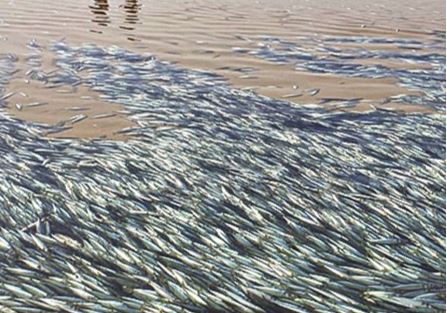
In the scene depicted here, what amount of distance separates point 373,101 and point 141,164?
12.7ft

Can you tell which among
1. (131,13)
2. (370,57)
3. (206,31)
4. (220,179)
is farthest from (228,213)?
(131,13)

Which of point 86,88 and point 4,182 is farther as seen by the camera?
point 86,88

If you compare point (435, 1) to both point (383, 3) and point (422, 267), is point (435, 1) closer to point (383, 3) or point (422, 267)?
point (383, 3)

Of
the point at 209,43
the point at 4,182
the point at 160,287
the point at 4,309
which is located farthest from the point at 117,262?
the point at 209,43

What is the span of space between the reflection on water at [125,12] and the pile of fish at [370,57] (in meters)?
3.54

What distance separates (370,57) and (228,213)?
702cm

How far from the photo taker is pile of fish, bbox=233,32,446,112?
8844 mm

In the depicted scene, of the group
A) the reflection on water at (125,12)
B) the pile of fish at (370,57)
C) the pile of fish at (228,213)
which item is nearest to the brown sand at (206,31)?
the reflection on water at (125,12)

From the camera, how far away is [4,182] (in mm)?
5074

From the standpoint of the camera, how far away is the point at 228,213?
460 cm

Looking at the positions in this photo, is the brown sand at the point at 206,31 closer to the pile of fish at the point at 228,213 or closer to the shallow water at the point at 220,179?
the shallow water at the point at 220,179

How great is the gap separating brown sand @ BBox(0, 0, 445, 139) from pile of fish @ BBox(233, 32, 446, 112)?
27 centimetres

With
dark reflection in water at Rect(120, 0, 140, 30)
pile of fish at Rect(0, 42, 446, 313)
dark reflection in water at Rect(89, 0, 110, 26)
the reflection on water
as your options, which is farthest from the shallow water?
dark reflection in water at Rect(89, 0, 110, 26)

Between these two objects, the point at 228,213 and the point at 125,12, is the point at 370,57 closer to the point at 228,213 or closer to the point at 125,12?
the point at 228,213
